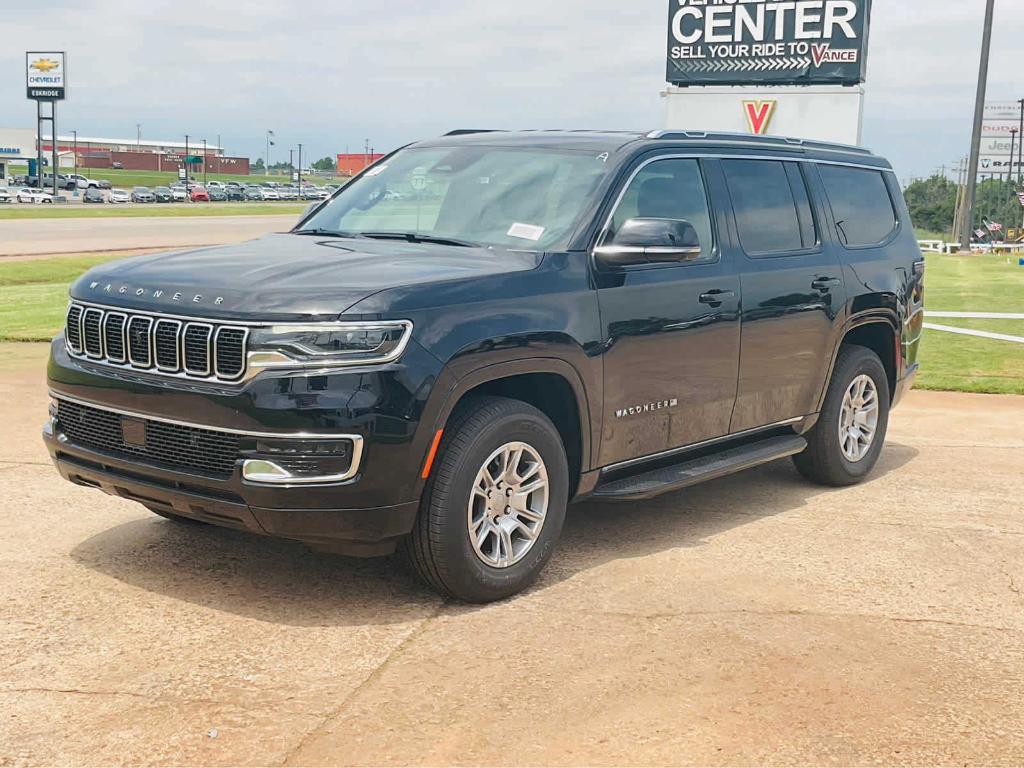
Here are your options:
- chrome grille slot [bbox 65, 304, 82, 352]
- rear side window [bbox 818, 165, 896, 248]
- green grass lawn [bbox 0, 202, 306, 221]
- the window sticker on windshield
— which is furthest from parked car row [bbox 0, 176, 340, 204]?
chrome grille slot [bbox 65, 304, 82, 352]

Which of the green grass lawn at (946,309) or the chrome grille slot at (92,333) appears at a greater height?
the chrome grille slot at (92,333)

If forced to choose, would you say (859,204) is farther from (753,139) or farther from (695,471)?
(695,471)

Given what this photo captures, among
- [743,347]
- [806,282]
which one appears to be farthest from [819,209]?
[743,347]

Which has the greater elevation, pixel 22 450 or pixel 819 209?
pixel 819 209

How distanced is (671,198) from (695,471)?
1.37 m

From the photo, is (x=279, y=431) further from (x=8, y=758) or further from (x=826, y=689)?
(x=826, y=689)

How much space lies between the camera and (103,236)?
37.1m

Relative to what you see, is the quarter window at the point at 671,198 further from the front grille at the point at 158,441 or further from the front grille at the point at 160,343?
the front grille at the point at 158,441

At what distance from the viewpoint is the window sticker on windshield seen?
586 centimetres

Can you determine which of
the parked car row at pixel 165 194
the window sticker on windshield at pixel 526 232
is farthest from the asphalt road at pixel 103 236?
the parked car row at pixel 165 194

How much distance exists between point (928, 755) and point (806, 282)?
140 inches

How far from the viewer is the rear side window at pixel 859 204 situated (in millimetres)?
7648

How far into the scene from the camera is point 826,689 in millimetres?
4531

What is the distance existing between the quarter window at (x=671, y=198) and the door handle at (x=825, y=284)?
0.96 meters
